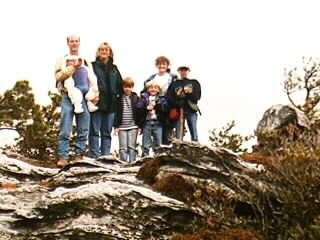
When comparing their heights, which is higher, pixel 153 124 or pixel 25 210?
pixel 153 124

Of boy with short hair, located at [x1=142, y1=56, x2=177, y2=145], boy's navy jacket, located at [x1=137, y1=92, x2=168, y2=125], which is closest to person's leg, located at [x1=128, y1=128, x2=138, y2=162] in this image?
boy's navy jacket, located at [x1=137, y1=92, x2=168, y2=125]

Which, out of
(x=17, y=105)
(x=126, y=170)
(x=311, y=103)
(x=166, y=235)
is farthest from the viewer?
(x=17, y=105)

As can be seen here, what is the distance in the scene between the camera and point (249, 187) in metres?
11.2

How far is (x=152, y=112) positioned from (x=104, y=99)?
112cm

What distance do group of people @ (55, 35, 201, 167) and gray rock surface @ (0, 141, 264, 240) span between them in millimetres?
2431

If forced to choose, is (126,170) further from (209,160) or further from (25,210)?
(25,210)

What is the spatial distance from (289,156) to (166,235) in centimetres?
231

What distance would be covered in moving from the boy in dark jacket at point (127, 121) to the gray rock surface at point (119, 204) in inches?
106

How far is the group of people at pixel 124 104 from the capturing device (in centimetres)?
1412

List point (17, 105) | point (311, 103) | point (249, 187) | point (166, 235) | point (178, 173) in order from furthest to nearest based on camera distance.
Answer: point (17, 105) < point (311, 103) < point (178, 173) < point (249, 187) < point (166, 235)

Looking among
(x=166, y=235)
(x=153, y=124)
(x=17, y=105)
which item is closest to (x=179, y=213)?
(x=166, y=235)

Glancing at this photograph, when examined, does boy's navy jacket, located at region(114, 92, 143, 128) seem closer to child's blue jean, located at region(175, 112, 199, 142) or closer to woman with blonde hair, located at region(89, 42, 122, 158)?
woman with blonde hair, located at region(89, 42, 122, 158)

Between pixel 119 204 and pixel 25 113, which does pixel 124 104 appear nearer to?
pixel 119 204

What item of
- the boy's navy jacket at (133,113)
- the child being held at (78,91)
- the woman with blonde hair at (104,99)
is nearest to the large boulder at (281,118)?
the boy's navy jacket at (133,113)
